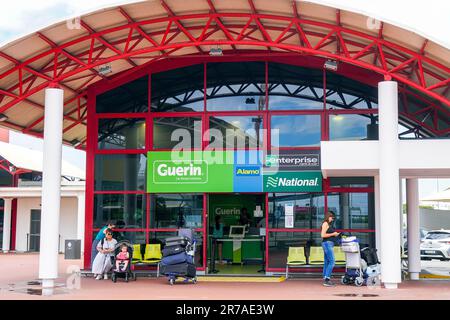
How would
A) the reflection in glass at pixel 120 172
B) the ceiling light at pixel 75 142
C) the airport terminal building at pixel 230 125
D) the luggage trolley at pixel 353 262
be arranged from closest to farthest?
the luggage trolley at pixel 353 262
the airport terminal building at pixel 230 125
the reflection in glass at pixel 120 172
the ceiling light at pixel 75 142

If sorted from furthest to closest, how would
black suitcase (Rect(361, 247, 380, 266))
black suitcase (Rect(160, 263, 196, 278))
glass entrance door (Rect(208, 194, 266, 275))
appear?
glass entrance door (Rect(208, 194, 266, 275))
black suitcase (Rect(160, 263, 196, 278))
black suitcase (Rect(361, 247, 380, 266))

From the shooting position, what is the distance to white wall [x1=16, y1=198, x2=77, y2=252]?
2838 cm

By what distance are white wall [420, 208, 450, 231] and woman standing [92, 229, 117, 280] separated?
28.9 m

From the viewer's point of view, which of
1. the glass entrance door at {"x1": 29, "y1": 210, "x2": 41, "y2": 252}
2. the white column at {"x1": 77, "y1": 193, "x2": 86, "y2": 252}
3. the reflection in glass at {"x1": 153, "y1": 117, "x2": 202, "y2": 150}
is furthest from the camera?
the glass entrance door at {"x1": 29, "y1": 210, "x2": 41, "y2": 252}

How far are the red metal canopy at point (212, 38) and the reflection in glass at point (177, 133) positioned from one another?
5.58 ft

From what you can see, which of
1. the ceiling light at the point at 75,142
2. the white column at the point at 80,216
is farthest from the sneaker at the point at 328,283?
the white column at the point at 80,216

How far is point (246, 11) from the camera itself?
13.6m

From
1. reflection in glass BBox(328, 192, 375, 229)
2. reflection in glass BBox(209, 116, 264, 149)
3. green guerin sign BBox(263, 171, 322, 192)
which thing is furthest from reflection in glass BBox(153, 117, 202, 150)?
reflection in glass BBox(328, 192, 375, 229)

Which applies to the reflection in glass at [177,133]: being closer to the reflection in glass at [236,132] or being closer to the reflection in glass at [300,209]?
the reflection in glass at [236,132]

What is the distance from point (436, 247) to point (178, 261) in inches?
509

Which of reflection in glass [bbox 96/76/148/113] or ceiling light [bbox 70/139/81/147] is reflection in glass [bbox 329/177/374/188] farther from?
ceiling light [bbox 70/139/81/147]

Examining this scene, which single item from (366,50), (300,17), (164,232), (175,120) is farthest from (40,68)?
(366,50)

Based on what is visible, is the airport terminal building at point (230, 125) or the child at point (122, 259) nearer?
the child at point (122, 259)

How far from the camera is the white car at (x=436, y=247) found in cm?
2333
